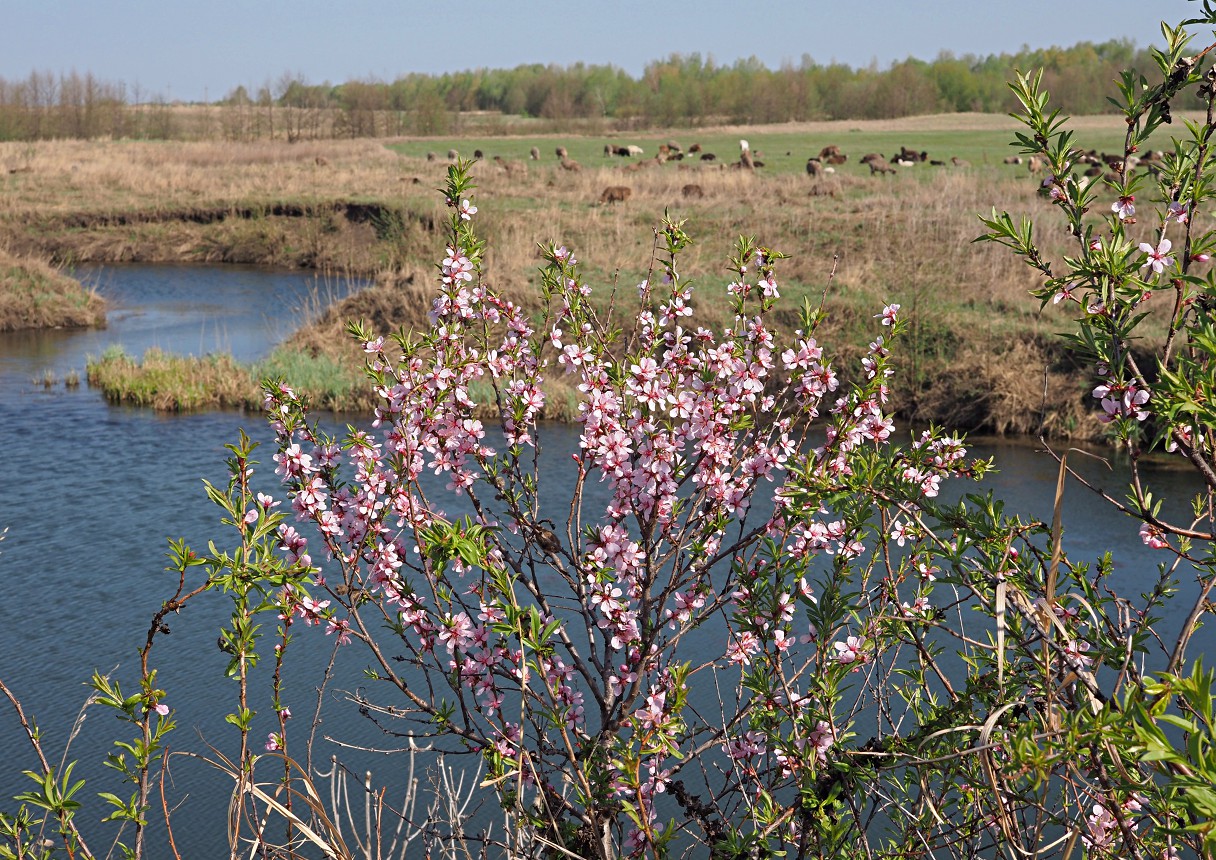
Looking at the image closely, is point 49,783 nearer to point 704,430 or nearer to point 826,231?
point 704,430

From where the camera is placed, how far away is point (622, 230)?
18578 mm

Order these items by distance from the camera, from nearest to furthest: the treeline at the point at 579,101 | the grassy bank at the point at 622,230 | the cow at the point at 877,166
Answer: the grassy bank at the point at 622,230, the cow at the point at 877,166, the treeline at the point at 579,101

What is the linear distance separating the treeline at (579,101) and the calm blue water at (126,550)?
1618 inches

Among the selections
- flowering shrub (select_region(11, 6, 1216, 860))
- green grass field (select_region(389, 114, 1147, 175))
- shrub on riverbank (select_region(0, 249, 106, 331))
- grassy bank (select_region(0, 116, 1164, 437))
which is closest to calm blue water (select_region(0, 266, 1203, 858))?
grassy bank (select_region(0, 116, 1164, 437))

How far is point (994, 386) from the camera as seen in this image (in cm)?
1176

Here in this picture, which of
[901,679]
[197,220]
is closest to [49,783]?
[901,679]

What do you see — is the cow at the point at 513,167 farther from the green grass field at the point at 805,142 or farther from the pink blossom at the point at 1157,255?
the pink blossom at the point at 1157,255

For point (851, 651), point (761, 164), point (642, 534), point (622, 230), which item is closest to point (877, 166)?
point (761, 164)

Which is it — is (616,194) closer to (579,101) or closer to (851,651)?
(851,651)

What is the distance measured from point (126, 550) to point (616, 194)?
53.7 feet

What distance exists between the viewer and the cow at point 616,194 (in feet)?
75.4

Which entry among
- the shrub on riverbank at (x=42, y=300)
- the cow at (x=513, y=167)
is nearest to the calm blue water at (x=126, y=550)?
the shrub on riverbank at (x=42, y=300)

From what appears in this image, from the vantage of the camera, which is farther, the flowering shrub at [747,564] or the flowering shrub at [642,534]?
the flowering shrub at [642,534]

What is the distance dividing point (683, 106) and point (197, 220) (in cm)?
5698
